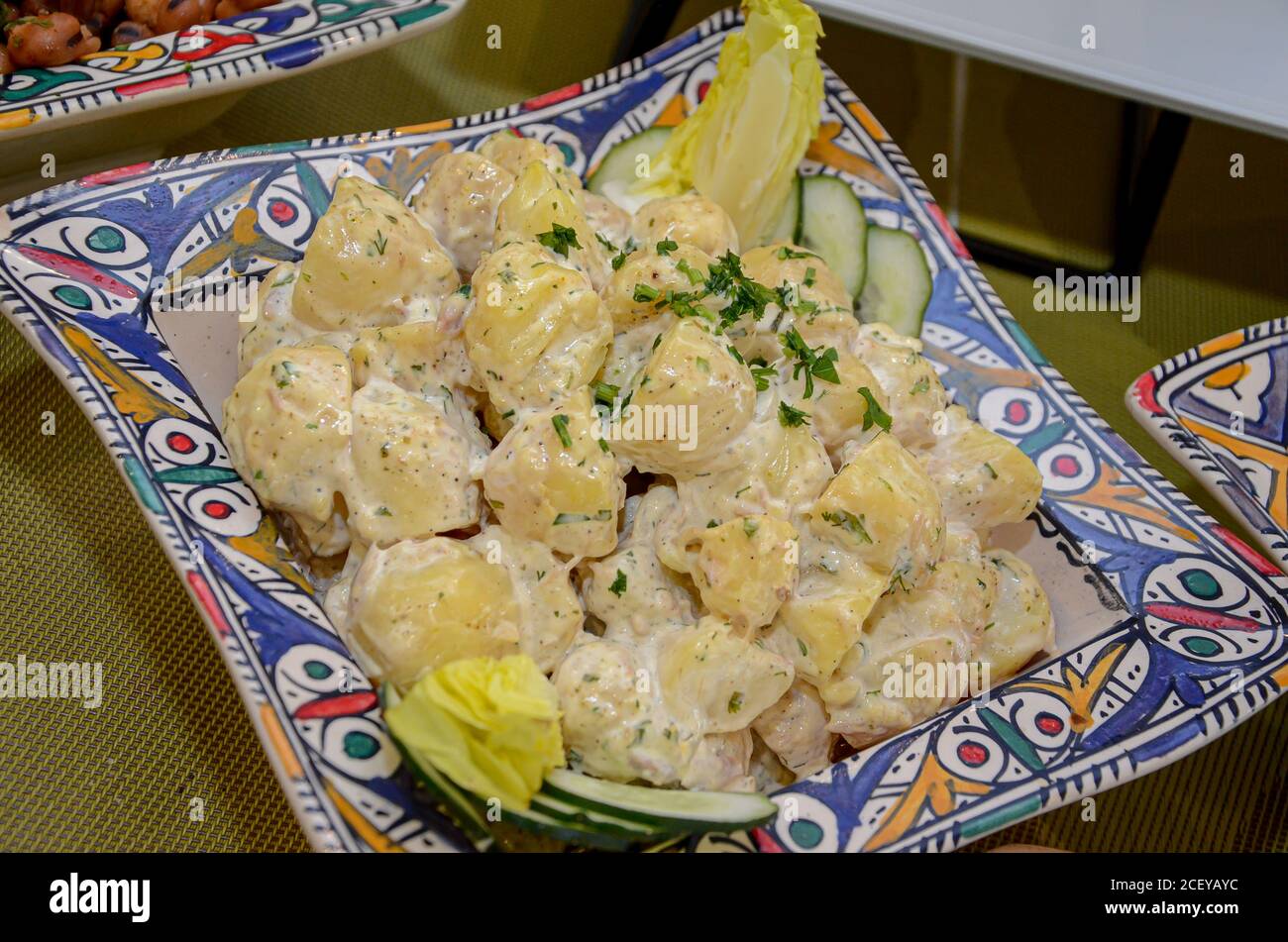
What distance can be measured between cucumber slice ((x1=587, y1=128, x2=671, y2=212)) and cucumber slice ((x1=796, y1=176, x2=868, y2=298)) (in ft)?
1.06

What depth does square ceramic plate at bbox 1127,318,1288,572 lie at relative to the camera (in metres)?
1.95

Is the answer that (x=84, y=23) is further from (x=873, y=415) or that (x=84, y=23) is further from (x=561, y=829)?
(x=561, y=829)

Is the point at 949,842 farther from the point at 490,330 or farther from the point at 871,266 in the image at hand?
the point at 871,266

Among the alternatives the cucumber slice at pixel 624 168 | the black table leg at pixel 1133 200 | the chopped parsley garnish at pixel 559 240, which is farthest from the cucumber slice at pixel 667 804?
the black table leg at pixel 1133 200

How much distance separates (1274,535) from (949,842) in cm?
83

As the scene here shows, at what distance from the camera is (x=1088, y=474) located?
2.06 metres

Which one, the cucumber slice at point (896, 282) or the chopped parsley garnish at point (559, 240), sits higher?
the chopped parsley garnish at point (559, 240)

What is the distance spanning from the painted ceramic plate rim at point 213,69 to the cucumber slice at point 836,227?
32.2 inches

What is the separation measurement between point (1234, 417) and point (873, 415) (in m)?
0.81

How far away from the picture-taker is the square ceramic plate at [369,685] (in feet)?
4.71

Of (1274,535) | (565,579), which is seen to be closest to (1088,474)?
(1274,535)

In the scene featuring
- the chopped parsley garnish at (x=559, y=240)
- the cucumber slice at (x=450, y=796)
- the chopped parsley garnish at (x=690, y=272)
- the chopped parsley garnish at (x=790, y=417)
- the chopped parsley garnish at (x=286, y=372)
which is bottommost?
the cucumber slice at (x=450, y=796)

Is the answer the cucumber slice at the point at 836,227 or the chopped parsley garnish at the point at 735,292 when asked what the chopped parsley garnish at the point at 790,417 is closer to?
the chopped parsley garnish at the point at 735,292

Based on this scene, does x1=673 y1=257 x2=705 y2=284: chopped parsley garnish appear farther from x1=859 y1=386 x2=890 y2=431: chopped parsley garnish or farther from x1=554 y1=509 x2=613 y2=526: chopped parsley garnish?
x1=554 y1=509 x2=613 y2=526: chopped parsley garnish
